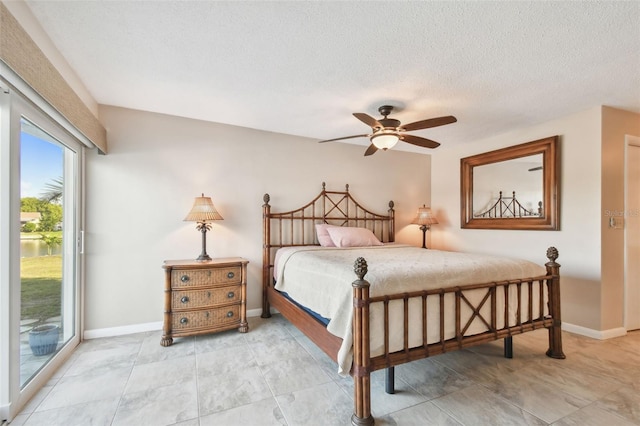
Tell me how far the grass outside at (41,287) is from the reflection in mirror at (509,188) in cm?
496

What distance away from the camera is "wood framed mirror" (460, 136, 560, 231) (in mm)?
3354

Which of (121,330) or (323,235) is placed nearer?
(121,330)

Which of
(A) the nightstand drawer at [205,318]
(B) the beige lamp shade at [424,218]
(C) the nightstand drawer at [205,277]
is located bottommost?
(A) the nightstand drawer at [205,318]

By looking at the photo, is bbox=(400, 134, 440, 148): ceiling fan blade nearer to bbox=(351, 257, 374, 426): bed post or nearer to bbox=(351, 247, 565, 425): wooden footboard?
bbox=(351, 247, 565, 425): wooden footboard

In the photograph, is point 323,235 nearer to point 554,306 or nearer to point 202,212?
point 202,212

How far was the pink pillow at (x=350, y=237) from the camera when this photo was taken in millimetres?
3664

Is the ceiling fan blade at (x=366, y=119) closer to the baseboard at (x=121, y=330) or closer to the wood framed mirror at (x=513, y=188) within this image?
the wood framed mirror at (x=513, y=188)

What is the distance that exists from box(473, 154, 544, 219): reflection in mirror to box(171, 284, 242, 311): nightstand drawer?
11.8ft

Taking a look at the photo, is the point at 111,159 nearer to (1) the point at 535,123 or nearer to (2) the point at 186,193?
(2) the point at 186,193

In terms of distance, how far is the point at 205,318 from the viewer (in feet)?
9.57

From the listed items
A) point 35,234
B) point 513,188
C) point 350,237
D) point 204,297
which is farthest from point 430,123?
point 35,234

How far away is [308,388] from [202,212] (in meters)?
2.01

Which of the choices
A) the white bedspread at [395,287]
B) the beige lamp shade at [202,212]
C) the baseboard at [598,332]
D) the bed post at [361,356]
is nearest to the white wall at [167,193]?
the beige lamp shade at [202,212]

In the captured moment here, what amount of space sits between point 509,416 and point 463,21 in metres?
2.42
